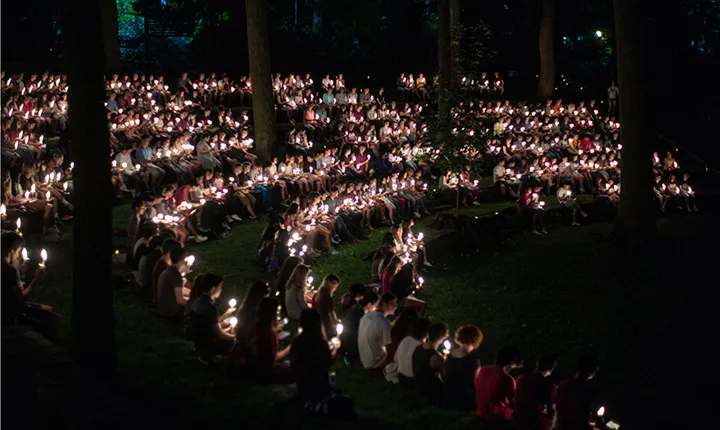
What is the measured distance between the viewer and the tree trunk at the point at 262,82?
25.1 metres

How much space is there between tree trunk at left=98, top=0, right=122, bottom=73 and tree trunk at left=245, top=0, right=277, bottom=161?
275 inches

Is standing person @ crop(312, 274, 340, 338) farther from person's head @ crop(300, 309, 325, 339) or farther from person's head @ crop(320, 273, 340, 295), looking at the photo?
person's head @ crop(300, 309, 325, 339)

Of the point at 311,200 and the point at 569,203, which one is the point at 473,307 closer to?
the point at 311,200

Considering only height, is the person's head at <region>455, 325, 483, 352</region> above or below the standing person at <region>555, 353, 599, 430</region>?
above

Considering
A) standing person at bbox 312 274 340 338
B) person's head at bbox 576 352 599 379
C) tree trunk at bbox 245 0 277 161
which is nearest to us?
person's head at bbox 576 352 599 379

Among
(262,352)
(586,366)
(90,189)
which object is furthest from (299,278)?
(586,366)

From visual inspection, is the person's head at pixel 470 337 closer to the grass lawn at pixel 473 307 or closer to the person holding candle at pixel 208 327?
the grass lawn at pixel 473 307

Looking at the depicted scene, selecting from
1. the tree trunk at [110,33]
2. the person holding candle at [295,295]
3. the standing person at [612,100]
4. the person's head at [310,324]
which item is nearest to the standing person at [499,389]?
the person's head at [310,324]

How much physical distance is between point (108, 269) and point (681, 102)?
1506 inches

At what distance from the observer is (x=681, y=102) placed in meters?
42.1

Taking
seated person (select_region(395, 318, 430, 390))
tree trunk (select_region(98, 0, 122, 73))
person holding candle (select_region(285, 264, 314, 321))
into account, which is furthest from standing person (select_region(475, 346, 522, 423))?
tree trunk (select_region(98, 0, 122, 73))

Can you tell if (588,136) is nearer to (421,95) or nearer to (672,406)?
(421,95)

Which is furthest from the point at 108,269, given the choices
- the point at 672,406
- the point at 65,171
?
the point at 65,171

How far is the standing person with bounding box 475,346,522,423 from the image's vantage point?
9.02 metres
